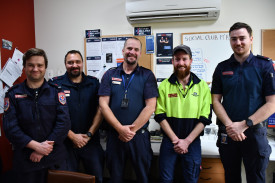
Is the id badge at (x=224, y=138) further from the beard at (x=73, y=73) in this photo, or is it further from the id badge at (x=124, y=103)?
the beard at (x=73, y=73)

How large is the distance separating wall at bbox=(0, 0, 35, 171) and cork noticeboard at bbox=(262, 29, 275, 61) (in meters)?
3.26

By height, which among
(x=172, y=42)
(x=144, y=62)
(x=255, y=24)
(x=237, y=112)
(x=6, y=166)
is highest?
(x=255, y=24)

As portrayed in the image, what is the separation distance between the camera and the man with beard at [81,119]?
188cm

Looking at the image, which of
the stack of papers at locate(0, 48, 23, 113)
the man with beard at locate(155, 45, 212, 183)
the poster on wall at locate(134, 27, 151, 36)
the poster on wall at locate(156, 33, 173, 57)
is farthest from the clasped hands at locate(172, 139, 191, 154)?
the stack of papers at locate(0, 48, 23, 113)

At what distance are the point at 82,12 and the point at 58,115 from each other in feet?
6.14

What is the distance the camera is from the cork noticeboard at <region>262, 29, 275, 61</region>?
240 centimetres

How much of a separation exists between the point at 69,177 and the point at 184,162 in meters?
0.97

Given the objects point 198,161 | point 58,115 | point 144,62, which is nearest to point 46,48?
point 144,62

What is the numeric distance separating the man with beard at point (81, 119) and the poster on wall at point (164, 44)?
44.4 inches

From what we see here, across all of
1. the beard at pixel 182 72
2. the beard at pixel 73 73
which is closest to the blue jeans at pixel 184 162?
the beard at pixel 182 72

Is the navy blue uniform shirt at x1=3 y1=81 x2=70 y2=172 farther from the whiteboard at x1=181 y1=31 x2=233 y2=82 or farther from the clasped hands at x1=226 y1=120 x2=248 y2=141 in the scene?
the whiteboard at x1=181 y1=31 x2=233 y2=82

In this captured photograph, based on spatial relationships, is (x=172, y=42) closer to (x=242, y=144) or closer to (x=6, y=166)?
(x=242, y=144)

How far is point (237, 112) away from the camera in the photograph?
5.19 feet

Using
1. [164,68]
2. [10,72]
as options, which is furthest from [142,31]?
[10,72]
